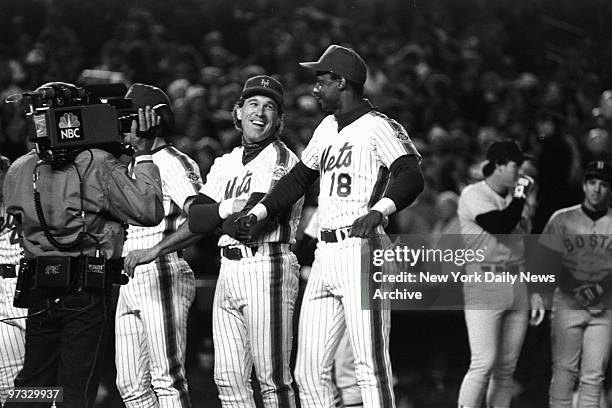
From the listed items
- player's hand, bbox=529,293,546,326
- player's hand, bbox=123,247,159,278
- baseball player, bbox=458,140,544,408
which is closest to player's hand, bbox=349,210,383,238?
player's hand, bbox=123,247,159,278

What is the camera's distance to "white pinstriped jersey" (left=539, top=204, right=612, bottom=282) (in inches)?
218

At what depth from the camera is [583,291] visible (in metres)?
5.48

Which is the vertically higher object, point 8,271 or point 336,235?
point 336,235

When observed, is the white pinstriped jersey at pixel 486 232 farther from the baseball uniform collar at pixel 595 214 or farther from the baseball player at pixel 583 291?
the baseball uniform collar at pixel 595 214

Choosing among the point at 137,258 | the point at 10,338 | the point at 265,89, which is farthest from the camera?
the point at 10,338

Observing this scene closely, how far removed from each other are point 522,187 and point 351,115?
130 cm

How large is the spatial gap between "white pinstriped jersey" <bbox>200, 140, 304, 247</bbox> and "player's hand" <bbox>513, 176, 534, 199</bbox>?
4.12 feet

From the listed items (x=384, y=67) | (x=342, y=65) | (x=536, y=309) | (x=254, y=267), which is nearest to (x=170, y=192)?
(x=254, y=267)

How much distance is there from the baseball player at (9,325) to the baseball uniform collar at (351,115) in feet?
5.34

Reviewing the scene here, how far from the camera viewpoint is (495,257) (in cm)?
551

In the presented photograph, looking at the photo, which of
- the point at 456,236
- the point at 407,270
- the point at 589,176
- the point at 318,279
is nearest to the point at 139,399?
the point at 318,279

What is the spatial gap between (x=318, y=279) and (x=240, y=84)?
3050 mm

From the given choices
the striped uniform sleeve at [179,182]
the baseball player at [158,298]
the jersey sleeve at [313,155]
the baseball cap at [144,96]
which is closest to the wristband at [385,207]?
the jersey sleeve at [313,155]

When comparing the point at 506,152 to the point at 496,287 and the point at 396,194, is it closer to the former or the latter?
the point at 496,287
